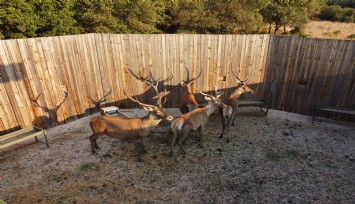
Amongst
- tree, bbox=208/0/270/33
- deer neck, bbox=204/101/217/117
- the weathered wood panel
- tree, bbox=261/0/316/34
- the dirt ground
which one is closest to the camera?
the dirt ground

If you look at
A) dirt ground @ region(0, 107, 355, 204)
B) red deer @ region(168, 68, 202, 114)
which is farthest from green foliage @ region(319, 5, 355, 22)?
red deer @ region(168, 68, 202, 114)

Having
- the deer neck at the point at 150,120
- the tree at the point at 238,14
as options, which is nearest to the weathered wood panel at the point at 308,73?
the deer neck at the point at 150,120

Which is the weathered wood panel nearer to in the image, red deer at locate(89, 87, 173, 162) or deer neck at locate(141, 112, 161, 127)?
red deer at locate(89, 87, 173, 162)

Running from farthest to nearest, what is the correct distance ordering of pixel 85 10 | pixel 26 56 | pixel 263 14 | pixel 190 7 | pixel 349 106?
pixel 263 14
pixel 190 7
pixel 85 10
pixel 349 106
pixel 26 56

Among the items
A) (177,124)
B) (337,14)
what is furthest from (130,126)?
(337,14)

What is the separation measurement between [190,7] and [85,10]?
31.3ft

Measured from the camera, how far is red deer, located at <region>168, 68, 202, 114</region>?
27.7 ft

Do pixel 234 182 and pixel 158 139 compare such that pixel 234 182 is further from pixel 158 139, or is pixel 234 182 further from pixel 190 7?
pixel 190 7

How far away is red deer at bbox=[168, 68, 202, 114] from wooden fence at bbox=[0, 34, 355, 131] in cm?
36

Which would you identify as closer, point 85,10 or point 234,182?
point 234,182

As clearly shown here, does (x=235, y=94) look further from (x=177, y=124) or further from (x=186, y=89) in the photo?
(x=177, y=124)

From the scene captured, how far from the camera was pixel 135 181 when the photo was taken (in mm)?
6332

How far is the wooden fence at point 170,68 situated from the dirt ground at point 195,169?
3.95 feet

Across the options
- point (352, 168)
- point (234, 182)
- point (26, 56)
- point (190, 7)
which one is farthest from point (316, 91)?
point (190, 7)
